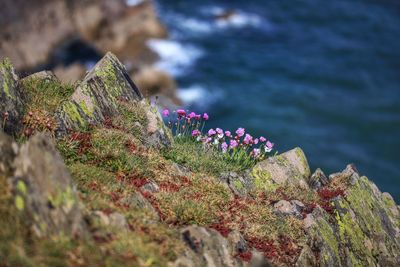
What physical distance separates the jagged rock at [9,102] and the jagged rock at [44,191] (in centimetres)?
379

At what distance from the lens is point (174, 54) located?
162 ft

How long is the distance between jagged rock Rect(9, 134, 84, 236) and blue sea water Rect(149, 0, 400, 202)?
99.5ft

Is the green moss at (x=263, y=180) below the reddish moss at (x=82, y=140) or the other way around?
the other way around

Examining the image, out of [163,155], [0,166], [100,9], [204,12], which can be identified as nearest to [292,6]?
Result: [204,12]

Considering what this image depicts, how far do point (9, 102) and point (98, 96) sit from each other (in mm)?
2873

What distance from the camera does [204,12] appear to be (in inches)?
2363

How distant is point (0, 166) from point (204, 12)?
51827mm

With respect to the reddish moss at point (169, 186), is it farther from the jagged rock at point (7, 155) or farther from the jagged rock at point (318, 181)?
the jagged rock at point (318, 181)

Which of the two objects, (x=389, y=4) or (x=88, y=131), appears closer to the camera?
(x=88, y=131)

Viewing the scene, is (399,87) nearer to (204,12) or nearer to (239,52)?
(239,52)

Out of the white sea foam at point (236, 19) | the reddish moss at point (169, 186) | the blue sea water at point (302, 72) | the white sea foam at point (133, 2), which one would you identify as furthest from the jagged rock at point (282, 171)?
the white sea foam at point (236, 19)

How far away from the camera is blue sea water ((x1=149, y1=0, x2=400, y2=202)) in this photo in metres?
42.0

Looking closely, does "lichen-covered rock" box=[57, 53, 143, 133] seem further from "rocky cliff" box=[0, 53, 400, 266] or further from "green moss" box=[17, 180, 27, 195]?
"green moss" box=[17, 180, 27, 195]

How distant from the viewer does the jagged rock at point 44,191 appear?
9.64 m
